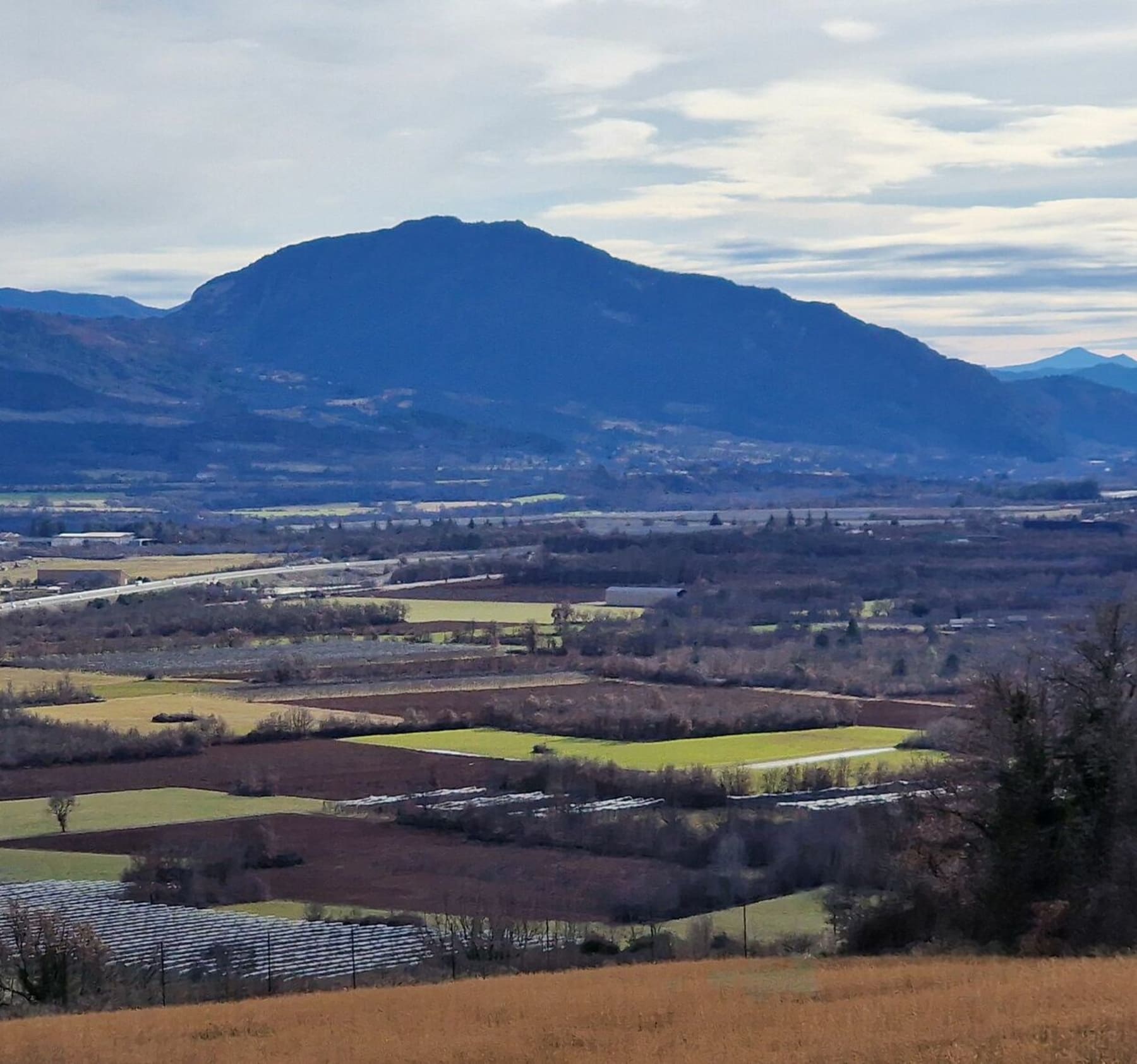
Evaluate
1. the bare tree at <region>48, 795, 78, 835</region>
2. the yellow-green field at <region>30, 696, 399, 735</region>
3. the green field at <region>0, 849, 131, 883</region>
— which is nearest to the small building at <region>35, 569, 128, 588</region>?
the yellow-green field at <region>30, 696, 399, 735</region>

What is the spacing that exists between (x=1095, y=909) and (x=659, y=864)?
16.4 meters

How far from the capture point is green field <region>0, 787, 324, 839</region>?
46312mm

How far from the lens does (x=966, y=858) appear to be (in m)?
27.4

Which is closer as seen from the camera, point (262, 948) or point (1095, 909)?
point (1095, 909)

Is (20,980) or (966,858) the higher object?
(966,858)

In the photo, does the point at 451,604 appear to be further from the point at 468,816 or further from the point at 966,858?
the point at 966,858

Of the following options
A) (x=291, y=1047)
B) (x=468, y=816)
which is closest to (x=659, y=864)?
(x=468, y=816)

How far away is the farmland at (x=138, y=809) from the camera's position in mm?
46312

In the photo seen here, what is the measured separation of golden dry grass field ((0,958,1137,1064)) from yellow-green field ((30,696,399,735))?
3676 centimetres

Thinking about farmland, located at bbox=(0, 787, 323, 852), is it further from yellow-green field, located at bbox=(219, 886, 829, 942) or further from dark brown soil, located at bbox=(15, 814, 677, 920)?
yellow-green field, located at bbox=(219, 886, 829, 942)

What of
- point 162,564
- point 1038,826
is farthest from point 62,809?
point 162,564

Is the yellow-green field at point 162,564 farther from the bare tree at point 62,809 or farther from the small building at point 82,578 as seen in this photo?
the bare tree at point 62,809

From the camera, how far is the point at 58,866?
41.2 meters

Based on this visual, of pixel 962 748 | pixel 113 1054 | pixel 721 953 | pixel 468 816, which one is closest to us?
pixel 113 1054
